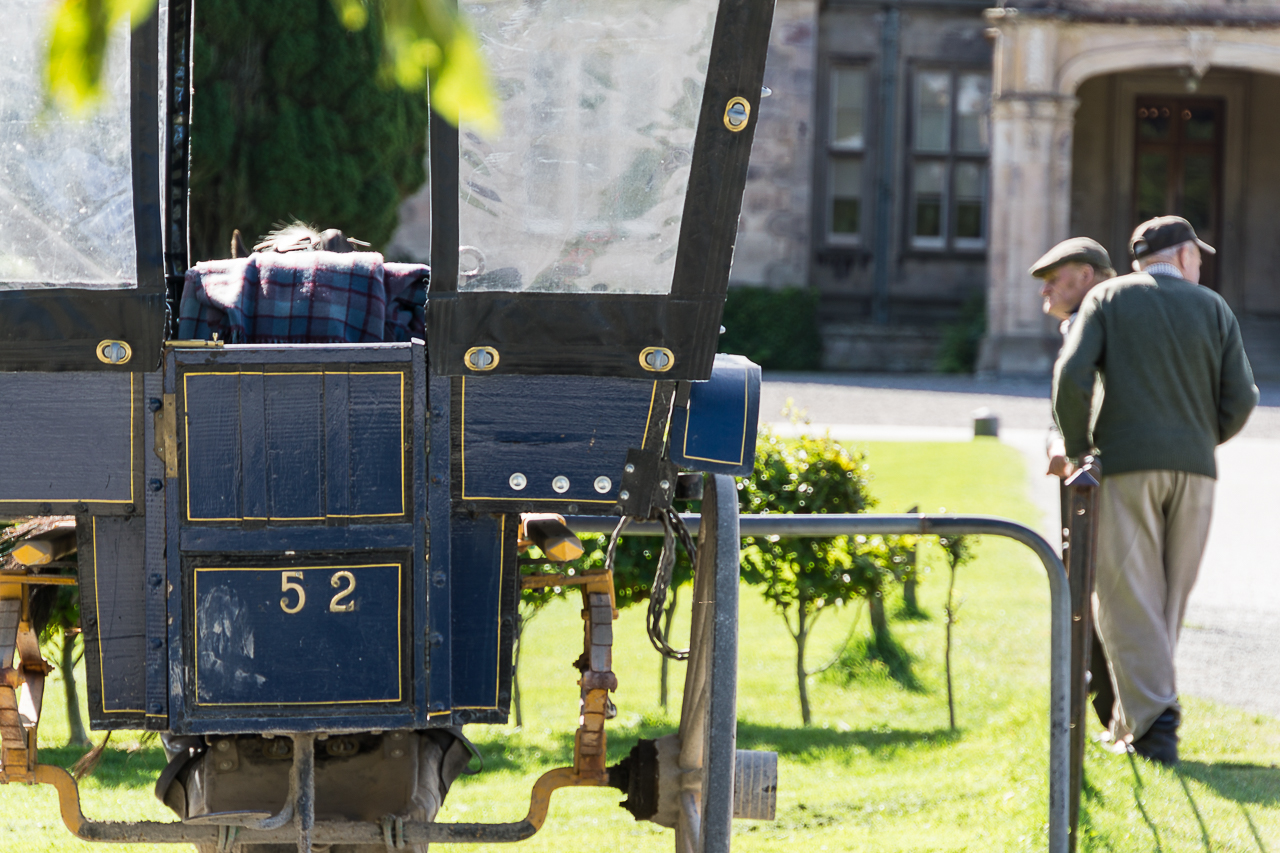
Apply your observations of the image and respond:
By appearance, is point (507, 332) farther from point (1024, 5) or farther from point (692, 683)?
point (1024, 5)

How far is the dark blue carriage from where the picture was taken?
8.86 feet

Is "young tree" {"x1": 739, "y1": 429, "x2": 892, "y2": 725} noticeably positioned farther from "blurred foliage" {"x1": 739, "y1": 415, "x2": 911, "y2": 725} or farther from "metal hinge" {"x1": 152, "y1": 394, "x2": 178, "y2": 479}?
"metal hinge" {"x1": 152, "y1": 394, "x2": 178, "y2": 479}

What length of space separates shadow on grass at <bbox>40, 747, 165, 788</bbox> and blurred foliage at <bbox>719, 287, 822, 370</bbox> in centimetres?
1516

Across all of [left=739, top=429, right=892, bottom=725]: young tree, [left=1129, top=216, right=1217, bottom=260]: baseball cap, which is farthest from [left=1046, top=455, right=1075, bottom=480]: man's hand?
[left=739, top=429, right=892, bottom=725]: young tree

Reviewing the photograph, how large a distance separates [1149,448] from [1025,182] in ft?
46.2

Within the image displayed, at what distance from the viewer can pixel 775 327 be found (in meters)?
20.6

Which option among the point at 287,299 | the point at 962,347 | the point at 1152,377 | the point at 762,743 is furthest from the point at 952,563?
the point at 962,347

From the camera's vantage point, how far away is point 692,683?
10.7 feet

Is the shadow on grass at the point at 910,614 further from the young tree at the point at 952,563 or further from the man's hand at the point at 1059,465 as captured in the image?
the man's hand at the point at 1059,465

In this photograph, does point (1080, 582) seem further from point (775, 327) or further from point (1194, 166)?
point (1194, 166)

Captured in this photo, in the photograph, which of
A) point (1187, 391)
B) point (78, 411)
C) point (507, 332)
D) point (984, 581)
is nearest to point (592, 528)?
point (507, 332)

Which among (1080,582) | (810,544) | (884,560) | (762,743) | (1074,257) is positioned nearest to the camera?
(1080,582)

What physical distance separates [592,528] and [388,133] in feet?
26.3

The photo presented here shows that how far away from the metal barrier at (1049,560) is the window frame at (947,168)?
61.4 ft
